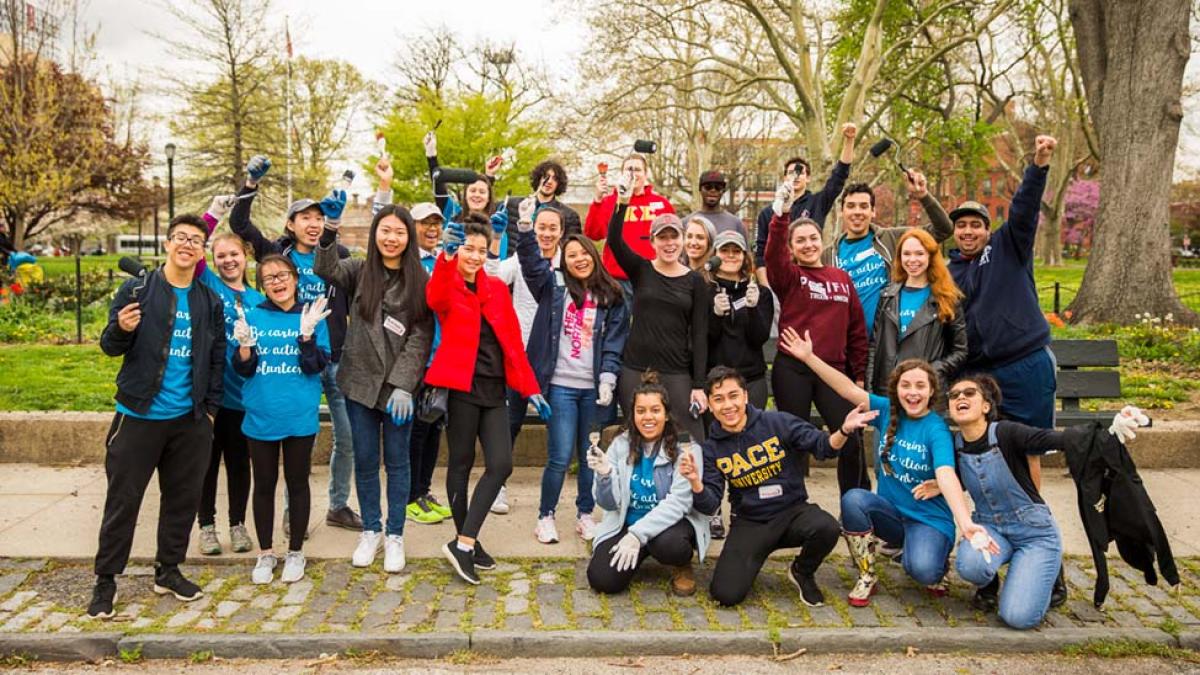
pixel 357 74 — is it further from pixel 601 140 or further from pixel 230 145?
pixel 601 140

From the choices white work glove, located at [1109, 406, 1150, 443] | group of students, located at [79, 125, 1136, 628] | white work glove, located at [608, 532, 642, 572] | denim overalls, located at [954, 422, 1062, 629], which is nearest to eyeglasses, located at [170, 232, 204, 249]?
group of students, located at [79, 125, 1136, 628]

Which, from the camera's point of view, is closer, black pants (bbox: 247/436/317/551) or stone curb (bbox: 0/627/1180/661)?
stone curb (bbox: 0/627/1180/661)

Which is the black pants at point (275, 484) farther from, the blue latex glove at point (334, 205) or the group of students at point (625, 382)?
the blue latex glove at point (334, 205)

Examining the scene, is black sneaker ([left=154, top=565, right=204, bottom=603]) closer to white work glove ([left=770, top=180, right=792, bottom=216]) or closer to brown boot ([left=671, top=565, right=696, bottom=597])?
brown boot ([left=671, top=565, right=696, bottom=597])

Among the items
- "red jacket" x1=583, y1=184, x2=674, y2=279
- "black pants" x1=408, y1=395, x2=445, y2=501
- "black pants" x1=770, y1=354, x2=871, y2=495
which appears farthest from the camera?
"red jacket" x1=583, y1=184, x2=674, y2=279

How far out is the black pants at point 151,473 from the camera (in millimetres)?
4273

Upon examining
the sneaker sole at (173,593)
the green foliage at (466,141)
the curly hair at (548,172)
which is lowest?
the sneaker sole at (173,593)

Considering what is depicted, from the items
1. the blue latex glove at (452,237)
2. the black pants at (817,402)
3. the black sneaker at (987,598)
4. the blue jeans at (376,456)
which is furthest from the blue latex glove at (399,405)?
the black sneaker at (987,598)

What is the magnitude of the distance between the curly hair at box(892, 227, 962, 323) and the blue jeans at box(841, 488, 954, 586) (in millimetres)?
1068

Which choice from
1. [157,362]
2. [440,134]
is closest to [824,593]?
[157,362]

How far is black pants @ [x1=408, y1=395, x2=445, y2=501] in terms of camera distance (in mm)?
5652

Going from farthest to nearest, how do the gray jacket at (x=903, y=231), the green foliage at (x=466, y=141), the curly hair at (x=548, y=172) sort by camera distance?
the green foliage at (x=466, y=141)
the curly hair at (x=548, y=172)
the gray jacket at (x=903, y=231)

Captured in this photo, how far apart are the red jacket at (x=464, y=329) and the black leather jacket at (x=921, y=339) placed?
200cm

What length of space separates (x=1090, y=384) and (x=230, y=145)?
2916cm
